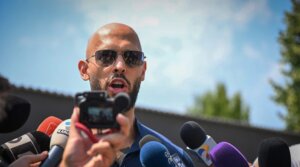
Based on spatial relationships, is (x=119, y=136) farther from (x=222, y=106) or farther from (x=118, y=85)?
(x=222, y=106)

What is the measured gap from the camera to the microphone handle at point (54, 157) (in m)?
2.12

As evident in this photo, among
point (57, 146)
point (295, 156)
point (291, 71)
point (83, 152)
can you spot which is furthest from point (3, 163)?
point (291, 71)

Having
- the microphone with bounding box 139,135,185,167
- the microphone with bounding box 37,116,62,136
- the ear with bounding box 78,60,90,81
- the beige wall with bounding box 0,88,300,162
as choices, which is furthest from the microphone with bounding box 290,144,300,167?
the beige wall with bounding box 0,88,300,162

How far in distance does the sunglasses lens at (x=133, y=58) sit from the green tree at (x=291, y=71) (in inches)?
760

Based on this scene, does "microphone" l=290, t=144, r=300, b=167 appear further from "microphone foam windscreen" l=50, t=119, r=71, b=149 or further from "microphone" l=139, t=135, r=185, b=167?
"microphone foam windscreen" l=50, t=119, r=71, b=149

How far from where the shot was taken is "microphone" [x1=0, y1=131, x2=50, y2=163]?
92.4 inches

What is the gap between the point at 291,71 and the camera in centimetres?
2202

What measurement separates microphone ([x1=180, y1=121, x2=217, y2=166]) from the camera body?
111 centimetres

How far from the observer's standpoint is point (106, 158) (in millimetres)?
1743

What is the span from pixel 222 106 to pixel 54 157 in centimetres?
3290

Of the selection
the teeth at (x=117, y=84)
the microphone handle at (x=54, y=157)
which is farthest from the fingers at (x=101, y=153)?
the teeth at (x=117, y=84)

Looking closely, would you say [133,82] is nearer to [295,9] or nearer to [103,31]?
[103,31]

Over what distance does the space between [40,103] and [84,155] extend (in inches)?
254

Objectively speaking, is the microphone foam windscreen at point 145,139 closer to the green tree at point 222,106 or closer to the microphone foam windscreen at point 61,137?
the microphone foam windscreen at point 61,137
